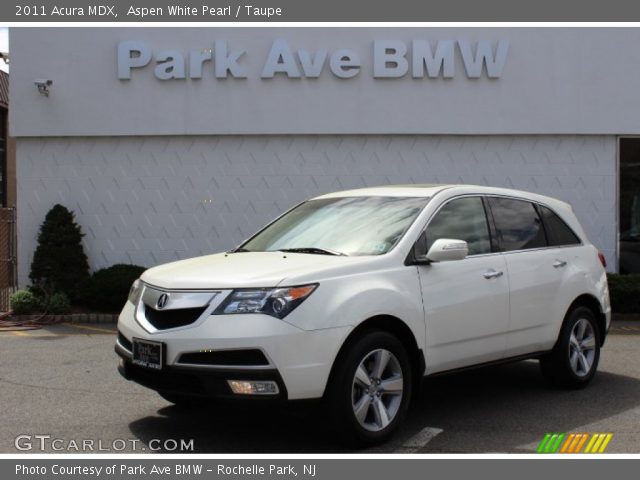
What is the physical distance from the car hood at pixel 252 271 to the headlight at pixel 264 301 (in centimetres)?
5

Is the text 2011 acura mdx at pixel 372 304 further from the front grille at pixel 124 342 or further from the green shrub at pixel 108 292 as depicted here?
the green shrub at pixel 108 292

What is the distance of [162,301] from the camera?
493 centimetres

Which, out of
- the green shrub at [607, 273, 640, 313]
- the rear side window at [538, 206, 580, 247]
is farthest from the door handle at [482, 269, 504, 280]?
the green shrub at [607, 273, 640, 313]

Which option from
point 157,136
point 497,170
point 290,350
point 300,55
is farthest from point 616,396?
point 157,136

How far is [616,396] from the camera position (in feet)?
21.7

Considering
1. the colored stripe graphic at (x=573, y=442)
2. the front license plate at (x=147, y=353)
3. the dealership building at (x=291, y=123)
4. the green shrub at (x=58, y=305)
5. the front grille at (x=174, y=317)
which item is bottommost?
the colored stripe graphic at (x=573, y=442)

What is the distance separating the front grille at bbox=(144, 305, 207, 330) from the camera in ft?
15.7

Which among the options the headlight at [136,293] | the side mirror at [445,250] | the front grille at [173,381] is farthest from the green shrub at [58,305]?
the side mirror at [445,250]

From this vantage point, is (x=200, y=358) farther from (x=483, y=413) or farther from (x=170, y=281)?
(x=483, y=413)

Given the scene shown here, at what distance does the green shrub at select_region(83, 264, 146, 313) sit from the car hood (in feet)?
22.9

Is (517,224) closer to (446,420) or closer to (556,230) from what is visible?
(556,230)

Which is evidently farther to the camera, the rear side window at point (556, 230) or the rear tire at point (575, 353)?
the rear side window at point (556, 230)

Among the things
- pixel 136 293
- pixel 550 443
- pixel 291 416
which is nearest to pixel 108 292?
pixel 136 293

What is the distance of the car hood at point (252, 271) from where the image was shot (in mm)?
4758
